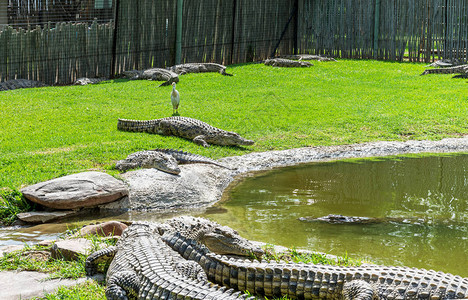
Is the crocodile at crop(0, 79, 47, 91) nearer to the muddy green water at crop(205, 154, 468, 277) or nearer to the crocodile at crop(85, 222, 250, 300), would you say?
the muddy green water at crop(205, 154, 468, 277)

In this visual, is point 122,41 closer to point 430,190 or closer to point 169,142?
point 169,142

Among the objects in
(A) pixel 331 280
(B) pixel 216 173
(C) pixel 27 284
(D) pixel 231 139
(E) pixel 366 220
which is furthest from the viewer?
(D) pixel 231 139

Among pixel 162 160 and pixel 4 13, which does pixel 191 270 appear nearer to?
pixel 162 160

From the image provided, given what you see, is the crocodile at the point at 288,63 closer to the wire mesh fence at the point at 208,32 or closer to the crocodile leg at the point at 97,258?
the wire mesh fence at the point at 208,32

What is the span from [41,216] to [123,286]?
8.84ft

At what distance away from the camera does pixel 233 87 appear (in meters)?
A: 13.8

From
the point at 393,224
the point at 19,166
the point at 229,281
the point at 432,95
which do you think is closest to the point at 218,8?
the point at 432,95

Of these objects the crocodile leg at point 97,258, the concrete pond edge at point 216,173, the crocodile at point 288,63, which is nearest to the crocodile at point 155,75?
the crocodile at point 288,63

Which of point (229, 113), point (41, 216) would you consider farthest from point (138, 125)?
point (41, 216)

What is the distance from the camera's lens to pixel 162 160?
7.47 meters

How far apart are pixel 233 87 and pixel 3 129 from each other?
567cm

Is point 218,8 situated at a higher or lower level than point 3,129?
higher

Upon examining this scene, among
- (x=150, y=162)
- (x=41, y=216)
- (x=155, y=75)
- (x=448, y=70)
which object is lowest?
(x=41, y=216)

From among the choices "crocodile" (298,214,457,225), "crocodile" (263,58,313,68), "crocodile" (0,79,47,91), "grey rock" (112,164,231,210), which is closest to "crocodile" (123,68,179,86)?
"crocodile" (0,79,47,91)
